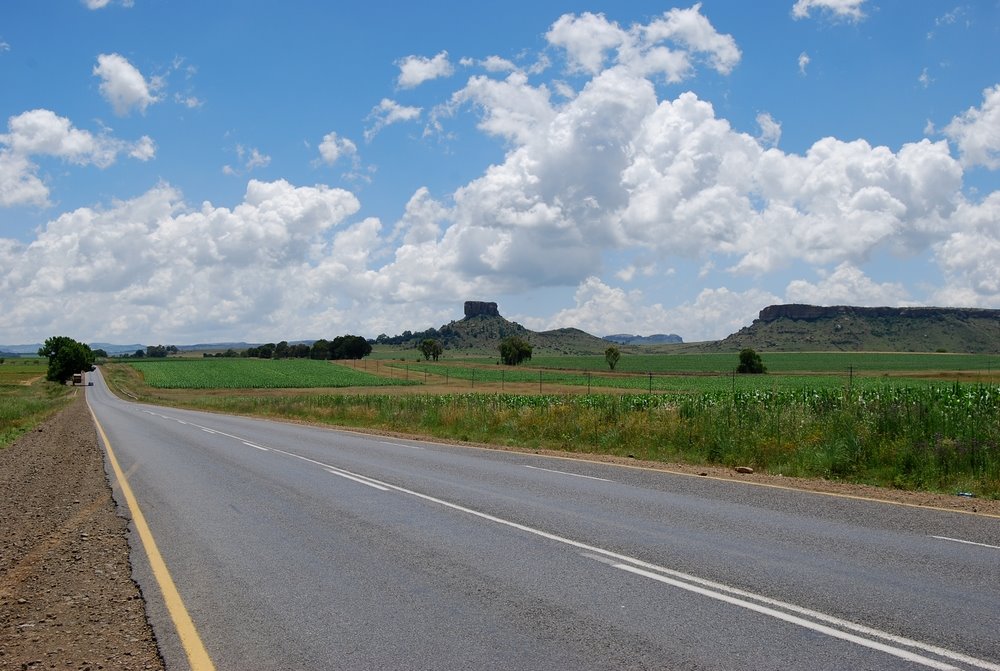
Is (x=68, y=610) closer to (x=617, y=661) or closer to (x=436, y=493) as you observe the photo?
(x=617, y=661)

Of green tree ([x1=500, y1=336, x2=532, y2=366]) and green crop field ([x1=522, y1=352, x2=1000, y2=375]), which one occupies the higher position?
green tree ([x1=500, y1=336, x2=532, y2=366])

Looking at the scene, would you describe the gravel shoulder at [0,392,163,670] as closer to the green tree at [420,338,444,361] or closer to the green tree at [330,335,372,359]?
the green tree at [420,338,444,361]

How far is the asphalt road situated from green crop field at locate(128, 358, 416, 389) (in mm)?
81546

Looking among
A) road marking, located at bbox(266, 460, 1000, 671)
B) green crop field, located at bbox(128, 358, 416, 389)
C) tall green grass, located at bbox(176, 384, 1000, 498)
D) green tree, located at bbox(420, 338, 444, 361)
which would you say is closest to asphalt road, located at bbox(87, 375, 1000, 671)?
road marking, located at bbox(266, 460, 1000, 671)

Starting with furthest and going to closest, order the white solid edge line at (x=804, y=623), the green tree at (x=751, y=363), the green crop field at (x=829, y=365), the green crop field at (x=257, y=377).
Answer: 1. the green tree at (x=751, y=363)
2. the green crop field at (x=829, y=365)
3. the green crop field at (x=257, y=377)
4. the white solid edge line at (x=804, y=623)

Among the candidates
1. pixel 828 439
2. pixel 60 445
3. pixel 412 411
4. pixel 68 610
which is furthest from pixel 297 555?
pixel 412 411

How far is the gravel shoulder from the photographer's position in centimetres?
561

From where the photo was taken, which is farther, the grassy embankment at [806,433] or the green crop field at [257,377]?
the green crop field at [257,377]

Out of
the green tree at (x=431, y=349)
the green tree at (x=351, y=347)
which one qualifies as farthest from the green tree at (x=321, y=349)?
the green tree at (x=431, y=349)

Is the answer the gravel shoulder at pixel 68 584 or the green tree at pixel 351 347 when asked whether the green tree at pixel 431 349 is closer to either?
the green tree at pixel 351 347

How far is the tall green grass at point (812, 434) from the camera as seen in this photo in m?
13.3

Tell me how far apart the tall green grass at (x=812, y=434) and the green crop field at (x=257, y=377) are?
7000 cm

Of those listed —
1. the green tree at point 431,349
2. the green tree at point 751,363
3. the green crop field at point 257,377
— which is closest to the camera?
the green crop field at point 257,377

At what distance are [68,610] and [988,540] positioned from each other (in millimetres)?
9152
